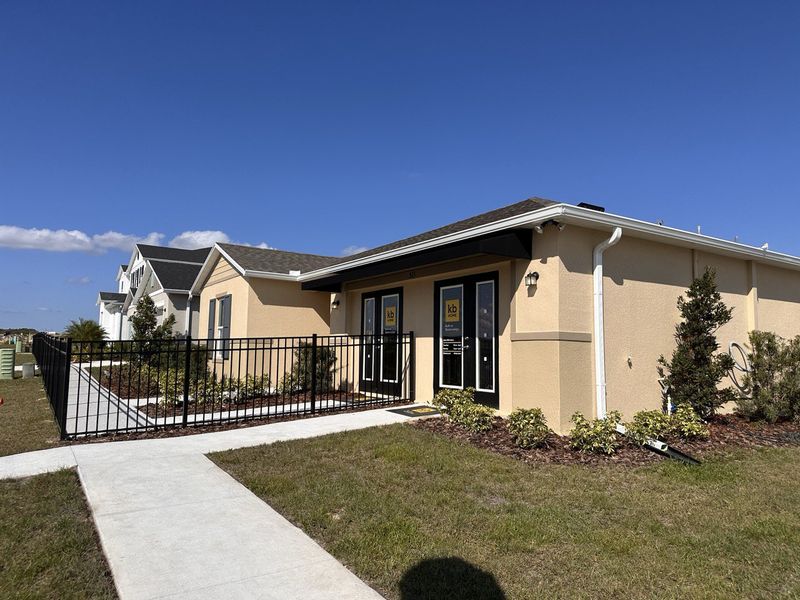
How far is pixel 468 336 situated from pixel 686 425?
3.70 metres

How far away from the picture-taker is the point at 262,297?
13734 mm

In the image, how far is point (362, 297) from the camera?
40.8 ft

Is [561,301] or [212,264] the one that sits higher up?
[212,264]

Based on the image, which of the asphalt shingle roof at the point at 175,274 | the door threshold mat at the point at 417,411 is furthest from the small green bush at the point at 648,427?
the asphalt shingle roof at the point at 175,274

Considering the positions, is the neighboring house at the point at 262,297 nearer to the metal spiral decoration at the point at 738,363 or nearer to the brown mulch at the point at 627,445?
A: the brown mulch at the point at 627,445

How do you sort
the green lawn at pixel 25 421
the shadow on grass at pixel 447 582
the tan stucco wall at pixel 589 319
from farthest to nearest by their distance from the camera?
the tan stucco wall at pixel 589 319 → the green lawn at pixel 25 421 → the shadow on grass at pixel 447 582

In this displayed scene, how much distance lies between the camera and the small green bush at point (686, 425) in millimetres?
7066

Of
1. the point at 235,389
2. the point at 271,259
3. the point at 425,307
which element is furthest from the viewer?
the point at 271,259

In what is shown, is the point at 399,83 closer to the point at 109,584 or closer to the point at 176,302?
the point at 109,584

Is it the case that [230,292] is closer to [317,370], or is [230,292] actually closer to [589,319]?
[317,370]

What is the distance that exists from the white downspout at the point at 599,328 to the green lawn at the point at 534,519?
1.76 meters

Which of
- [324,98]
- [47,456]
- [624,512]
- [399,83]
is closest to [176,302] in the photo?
[324,98]

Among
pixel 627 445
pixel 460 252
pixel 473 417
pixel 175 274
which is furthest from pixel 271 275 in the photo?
pixel 175 274

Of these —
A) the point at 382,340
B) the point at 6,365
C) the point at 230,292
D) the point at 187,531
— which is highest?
the point at 230,292
